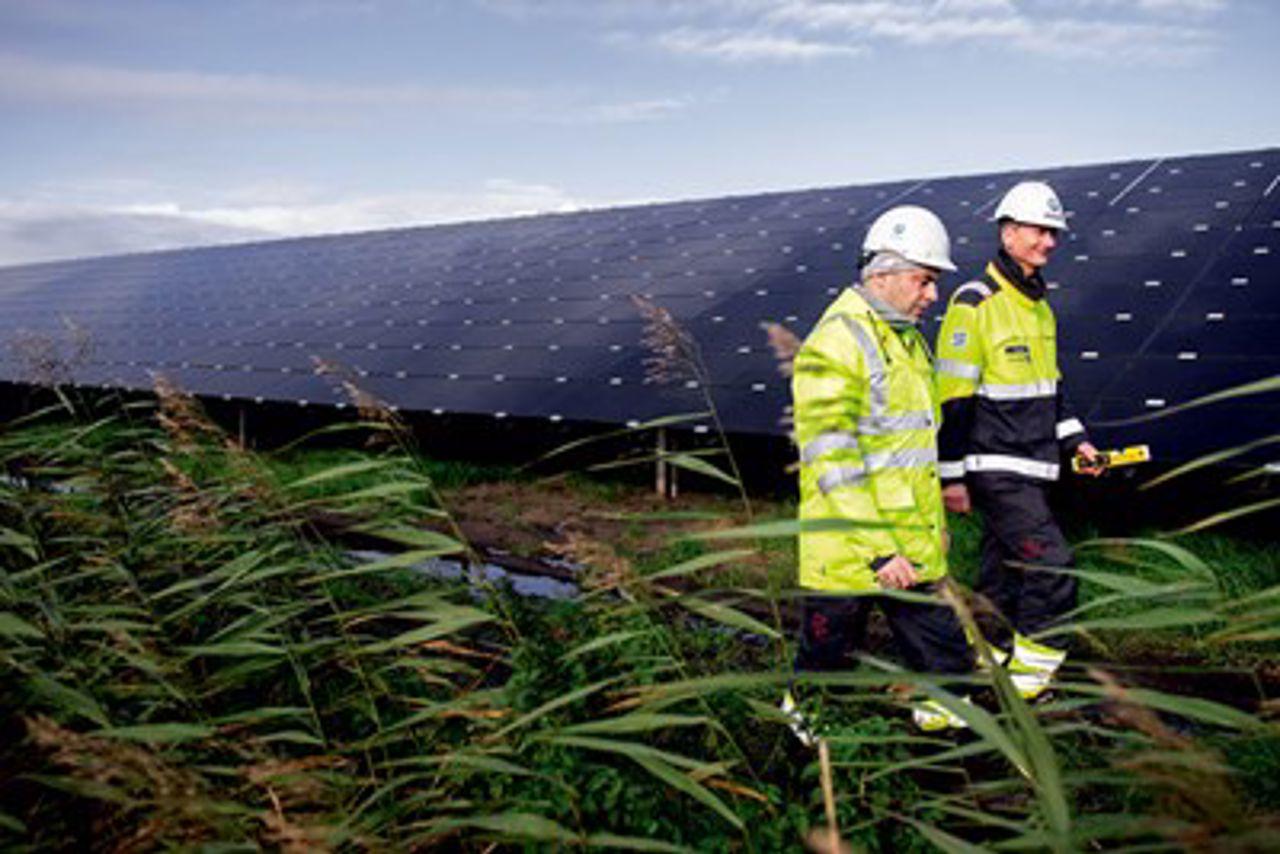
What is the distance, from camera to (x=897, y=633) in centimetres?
333

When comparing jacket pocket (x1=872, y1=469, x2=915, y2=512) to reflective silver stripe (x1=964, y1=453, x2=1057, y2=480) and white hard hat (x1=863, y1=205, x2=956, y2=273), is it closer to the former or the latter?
white hard hat (x1=863, y1=205, x2=956, y2=273)

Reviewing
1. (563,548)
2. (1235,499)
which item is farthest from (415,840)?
(1235,499)

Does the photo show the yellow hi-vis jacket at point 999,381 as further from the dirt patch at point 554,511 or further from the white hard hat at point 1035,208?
the dirt patch at point 554,511

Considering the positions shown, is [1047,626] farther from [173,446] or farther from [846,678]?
[173,446]

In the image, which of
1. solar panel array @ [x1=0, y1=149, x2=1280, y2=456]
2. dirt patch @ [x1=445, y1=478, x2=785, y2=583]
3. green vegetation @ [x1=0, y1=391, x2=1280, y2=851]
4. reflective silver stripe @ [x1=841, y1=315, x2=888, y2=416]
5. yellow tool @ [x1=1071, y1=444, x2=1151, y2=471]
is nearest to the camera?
green vegetation @ [x1=0, y1=391, x2=1280, y2=851]

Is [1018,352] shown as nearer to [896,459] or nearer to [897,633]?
[896,459]

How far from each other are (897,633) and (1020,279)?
1.72m

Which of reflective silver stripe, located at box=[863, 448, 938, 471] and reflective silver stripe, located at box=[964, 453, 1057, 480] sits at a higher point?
reflective silver stripe, located at box=[863, 448, 938, 471]

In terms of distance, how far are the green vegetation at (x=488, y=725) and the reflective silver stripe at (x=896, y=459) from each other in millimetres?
783

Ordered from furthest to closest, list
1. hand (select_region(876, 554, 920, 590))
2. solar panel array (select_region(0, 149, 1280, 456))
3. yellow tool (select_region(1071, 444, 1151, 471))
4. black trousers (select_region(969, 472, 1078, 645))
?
solar panel array (select_region(0, 149, 1280, 456)) → yellow tool (select_region(1071, 444, 1151, 471)) → black trousers (select_region(969, 472, 1078, 645)) → hand (select_region(876, 554, 920, 590))

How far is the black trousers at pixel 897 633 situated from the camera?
3182 millimetres

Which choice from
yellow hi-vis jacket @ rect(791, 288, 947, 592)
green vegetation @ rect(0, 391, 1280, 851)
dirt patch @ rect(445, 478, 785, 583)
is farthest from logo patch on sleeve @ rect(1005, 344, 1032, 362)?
dirt patch @ rect(445, 478, 785, 583)

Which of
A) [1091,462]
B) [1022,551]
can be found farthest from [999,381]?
[1022,551]

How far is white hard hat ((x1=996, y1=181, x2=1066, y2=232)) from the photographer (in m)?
3.95
